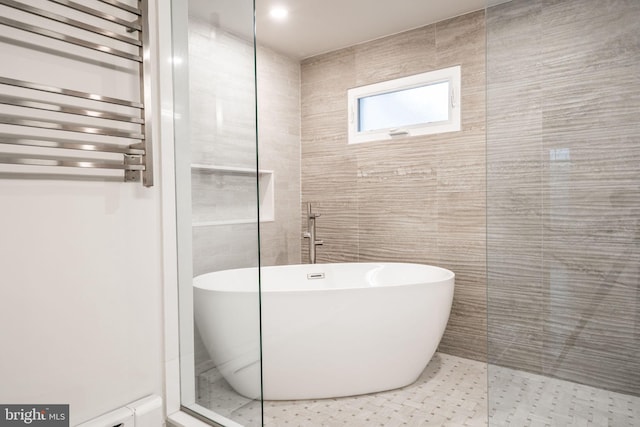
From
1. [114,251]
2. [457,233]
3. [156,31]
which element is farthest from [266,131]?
[114,251]

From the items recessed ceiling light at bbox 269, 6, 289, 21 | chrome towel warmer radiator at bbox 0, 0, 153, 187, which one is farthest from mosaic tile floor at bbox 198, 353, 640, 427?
recessed ceiling light at bbox 269, 6, 289, 21

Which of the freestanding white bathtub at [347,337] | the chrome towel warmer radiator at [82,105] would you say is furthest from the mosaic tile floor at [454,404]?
the chrome towel warmer radiator at [82,105]

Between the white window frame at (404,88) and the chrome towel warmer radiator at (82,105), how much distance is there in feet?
7.51

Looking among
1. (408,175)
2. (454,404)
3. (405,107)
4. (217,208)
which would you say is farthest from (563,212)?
(405,107)

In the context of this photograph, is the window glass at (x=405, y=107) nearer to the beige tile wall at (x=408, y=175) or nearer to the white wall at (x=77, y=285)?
the beige tile wall at (x=408, y=175)

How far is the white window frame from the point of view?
3082 mm

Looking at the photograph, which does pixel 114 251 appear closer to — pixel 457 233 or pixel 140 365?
pixel 140 365

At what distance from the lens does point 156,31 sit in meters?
1.56

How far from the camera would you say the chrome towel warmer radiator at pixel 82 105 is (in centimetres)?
116

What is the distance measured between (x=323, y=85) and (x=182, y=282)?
2.67 metres

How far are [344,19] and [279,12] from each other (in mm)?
494

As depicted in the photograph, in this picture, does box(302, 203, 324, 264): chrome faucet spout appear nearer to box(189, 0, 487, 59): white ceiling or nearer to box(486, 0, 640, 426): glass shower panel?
box(189, 0, 487, 59): white ceiling

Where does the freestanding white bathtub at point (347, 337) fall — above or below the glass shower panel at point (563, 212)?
below

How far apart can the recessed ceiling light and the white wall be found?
1824 millimetres
